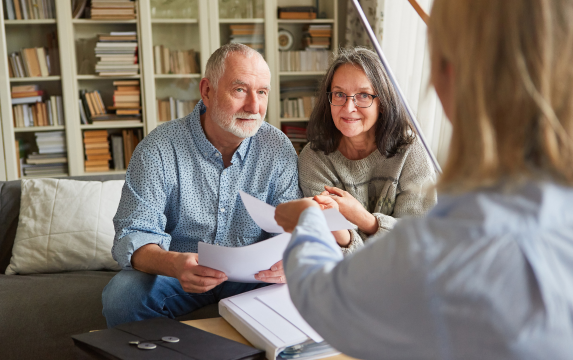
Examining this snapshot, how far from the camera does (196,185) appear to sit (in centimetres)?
164

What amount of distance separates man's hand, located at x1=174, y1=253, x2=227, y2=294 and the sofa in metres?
0.33

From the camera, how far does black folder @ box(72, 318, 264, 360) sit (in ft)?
3.10

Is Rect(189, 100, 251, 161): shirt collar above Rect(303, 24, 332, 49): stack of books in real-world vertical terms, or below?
below

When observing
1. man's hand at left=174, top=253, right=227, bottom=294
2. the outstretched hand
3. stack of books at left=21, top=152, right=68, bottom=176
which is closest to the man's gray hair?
the outstretched hand

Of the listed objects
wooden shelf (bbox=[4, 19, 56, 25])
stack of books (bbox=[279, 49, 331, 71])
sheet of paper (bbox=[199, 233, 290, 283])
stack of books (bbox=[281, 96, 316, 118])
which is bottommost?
sheet of paper (bbox=[199, 233, 290, 283])

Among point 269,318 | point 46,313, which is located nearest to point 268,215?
point 269,318

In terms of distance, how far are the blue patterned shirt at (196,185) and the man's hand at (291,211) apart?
720 mm

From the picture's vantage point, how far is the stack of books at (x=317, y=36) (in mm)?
3576

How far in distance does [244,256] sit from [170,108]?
8.41 ft

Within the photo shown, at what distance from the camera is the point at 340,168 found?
65.2 inches

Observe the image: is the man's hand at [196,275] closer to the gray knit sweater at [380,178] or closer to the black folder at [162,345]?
the black folder at [162,345]

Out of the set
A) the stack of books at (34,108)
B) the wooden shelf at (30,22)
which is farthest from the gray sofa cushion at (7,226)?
the wooden shelf at (30,22)

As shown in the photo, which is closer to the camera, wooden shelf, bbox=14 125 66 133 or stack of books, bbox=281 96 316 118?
wooden shelf, bbox=14 125 66 133

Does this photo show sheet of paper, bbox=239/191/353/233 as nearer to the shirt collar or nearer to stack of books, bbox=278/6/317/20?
the shirt collar
